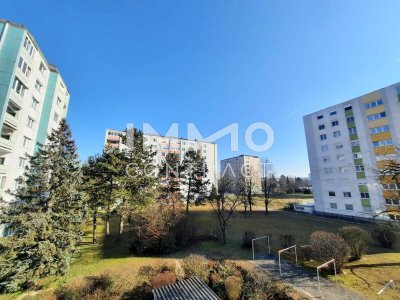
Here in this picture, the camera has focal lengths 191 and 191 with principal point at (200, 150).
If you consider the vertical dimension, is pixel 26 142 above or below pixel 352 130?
below

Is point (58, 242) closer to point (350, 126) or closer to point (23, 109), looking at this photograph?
point (23, 109)

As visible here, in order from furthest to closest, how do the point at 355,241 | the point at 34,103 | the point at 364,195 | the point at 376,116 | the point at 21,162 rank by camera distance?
the point at 364,195
the point at 376,116
the point at 34,103
the point at 21,162
the point at 355,241

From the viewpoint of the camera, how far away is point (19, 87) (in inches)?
876

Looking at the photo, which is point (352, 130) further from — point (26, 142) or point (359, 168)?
point (26, 142)

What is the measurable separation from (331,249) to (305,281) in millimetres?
3011

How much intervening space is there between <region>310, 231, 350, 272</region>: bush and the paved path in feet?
4.95

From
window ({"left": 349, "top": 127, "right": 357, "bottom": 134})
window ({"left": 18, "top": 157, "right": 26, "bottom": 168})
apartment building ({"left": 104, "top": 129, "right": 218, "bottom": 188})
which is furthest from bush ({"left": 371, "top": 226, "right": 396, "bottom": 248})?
apartment building ({"left": 104, "top": 129, "right": 218, "bottom": 188})

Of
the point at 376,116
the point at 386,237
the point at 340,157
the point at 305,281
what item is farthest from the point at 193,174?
the point at 376,116

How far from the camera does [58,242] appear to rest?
13383mm

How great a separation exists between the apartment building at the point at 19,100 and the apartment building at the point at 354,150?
4762 centimetres

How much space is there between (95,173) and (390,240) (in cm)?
3214

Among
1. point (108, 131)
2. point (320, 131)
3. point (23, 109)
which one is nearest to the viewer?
point (23, 109)

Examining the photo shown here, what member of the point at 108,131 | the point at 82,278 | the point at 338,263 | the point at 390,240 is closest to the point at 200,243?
the point at 82,278

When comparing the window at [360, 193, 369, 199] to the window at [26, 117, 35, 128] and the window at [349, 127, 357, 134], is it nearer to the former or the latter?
the window at [349, 127, 357, 134]
